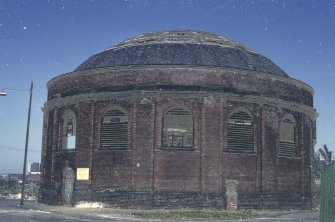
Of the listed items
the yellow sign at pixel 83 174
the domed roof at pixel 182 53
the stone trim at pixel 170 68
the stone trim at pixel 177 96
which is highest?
the domed roof at pixel 182 53

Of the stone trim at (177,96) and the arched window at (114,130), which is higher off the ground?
the stone trim at (177,96)

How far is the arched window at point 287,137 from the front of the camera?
24.8 meters

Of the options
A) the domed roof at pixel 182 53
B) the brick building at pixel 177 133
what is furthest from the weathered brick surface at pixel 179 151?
the domed roof at pixel 182 53

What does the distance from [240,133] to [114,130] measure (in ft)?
21.7

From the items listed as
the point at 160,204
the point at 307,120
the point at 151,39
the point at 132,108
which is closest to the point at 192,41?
the point at 151,39

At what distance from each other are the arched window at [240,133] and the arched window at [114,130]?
544 centimetres

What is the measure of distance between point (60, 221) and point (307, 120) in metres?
16.4

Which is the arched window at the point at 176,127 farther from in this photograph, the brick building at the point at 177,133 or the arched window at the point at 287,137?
the arched window at the point at 287,137

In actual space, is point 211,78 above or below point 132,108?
above

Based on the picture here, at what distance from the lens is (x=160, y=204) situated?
72.0 ft

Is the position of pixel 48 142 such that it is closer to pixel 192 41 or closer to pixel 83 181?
pixel 83 181

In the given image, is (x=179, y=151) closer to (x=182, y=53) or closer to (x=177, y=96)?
(x=177, y=96)

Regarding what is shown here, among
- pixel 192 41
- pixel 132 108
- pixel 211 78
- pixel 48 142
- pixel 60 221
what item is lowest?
pixel 60 221

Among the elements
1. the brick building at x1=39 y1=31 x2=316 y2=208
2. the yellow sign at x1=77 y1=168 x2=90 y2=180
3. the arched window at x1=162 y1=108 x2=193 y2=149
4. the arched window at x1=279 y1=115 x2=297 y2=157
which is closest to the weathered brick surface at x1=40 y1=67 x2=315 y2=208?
the brick building at x1=39 y1=31 x2=316 y2=208
